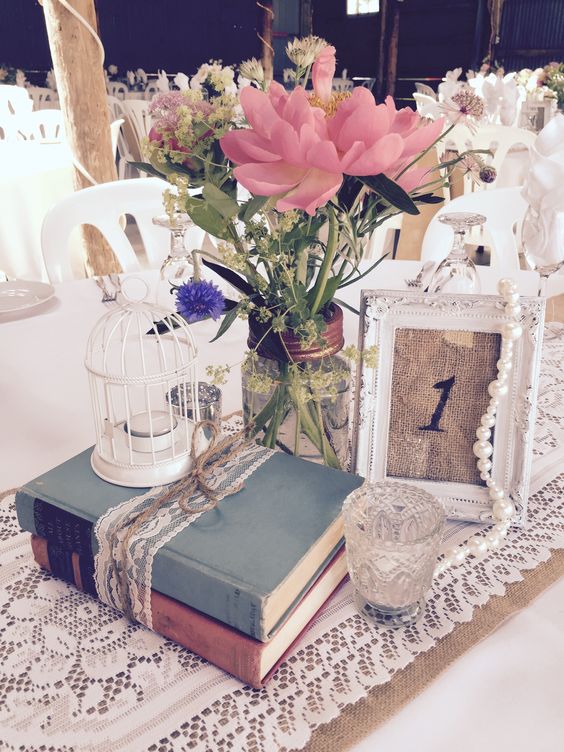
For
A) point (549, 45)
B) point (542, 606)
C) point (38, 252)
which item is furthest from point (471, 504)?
point (549, 45)

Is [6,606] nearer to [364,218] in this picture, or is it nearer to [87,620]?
[87,620]

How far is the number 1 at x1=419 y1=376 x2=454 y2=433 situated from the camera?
61cm

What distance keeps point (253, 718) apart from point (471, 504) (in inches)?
11.4

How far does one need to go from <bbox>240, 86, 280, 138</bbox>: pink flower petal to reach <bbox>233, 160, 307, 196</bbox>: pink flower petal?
0.02 metres

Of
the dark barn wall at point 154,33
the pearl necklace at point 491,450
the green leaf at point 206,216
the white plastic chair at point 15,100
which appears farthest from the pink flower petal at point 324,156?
the dark barn wall at point 154,33

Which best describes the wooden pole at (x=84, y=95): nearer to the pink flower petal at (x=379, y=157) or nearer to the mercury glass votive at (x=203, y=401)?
the mercury glass votive at (x=203, y=401)

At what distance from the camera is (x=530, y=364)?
0.58 m

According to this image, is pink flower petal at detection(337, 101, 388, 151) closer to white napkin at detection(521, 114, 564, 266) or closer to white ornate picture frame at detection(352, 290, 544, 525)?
white ornate picture frame at detection(352, 290, 544, 525)

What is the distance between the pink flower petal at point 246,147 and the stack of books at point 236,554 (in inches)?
9.9

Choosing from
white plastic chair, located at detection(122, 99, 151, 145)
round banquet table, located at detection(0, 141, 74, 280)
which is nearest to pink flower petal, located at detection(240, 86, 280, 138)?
round banquet table, located at detection(0, 141, 74, 280)

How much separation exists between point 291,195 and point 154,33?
30.5 feet

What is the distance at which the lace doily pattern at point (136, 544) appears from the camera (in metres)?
0.47

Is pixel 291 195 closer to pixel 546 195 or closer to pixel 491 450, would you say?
pixel 491 450

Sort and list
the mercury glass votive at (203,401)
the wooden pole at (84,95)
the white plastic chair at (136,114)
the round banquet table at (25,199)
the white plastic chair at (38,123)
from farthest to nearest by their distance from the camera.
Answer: the white plastic chair at (136,114)
the white plastic chair at (38,123)
the wooden pole at (84,95)
the round banquet table at (25,199)
the mercury glass votive at (203,401)
